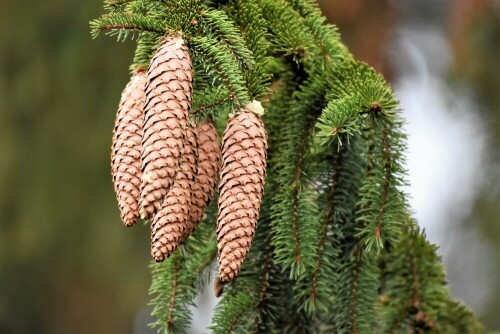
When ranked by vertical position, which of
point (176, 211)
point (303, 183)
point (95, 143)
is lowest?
point (176, 211)

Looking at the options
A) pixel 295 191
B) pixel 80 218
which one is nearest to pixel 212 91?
pixel 295 191

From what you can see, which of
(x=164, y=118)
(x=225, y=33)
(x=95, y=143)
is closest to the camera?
(x=164, y=118)

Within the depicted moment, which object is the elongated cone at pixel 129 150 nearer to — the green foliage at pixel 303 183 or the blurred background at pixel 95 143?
the green foliage at pixel 303 183

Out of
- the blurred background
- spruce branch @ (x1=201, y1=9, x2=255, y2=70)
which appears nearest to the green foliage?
spruce branch @ (x1=201, y1=9, x2=255, y2=70)

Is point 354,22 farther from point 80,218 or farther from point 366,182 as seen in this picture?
point 366,182

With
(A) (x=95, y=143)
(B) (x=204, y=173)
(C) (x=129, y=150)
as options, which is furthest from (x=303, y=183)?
(A) (x=95, y=143)

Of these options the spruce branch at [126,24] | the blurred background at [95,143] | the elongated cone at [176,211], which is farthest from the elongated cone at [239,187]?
the blurred background at [95,143]

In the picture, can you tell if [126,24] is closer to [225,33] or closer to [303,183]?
[225,33]

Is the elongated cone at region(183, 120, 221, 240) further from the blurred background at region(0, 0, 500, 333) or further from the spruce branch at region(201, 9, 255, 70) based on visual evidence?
the blurred background at region(0, 0, 500, 333)
